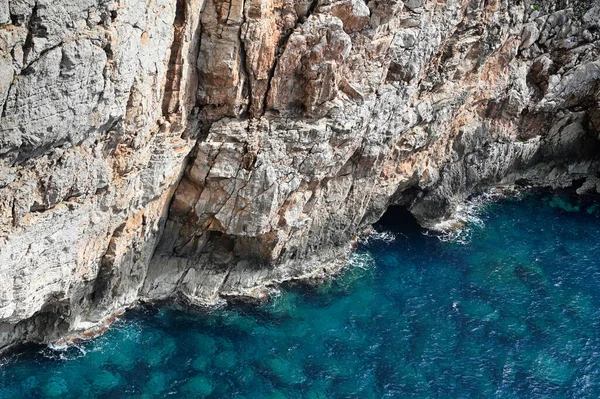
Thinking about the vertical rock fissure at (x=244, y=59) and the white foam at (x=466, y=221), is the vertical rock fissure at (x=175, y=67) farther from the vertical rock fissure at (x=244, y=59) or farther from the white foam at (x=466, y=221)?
the white foam at (x=466, y=221)

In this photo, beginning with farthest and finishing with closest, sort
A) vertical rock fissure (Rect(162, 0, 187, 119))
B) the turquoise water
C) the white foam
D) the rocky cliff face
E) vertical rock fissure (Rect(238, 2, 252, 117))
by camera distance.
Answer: the white foam
the turquoise water
vertical rock fissure (Rect(238, 2, 252, 117))
vertical rock fissure (Rect(162, 0, 187, 119))
the rocky cliff face

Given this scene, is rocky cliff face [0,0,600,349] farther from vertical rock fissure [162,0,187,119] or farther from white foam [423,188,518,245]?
white foam [423,188,518,245]

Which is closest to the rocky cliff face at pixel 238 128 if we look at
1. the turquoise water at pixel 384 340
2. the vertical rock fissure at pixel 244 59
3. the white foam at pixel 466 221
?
the vertical rock fissure at pixel 244 59

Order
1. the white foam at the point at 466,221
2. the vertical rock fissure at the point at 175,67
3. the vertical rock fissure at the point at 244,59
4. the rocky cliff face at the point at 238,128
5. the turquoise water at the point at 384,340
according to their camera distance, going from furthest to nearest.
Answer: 1. the white foam at the point at 466,221
2. the turquoise water at the point at 384,340
3. the vertical rock fissure at the point at 244,59
4. the vertical rock fissure at the point at 175,67
5. the rocky cliff face at the point at 238,128

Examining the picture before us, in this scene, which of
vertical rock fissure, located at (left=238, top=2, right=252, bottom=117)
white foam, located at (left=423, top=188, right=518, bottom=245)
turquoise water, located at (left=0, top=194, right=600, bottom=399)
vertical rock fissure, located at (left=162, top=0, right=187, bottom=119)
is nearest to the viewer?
vertical rock fissure, located at (left=162, top=0, right=187, bottom=119)

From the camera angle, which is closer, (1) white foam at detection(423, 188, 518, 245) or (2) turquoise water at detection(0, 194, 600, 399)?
(2) turquoise water at detection(0, 194, 600, 399)

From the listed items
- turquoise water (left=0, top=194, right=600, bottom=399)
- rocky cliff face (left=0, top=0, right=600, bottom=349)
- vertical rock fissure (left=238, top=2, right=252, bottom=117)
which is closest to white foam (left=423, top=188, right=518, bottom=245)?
turquoise water (left=0, top=194, right=600, bottom=399)

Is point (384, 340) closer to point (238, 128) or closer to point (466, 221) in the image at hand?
point (238, 128)
